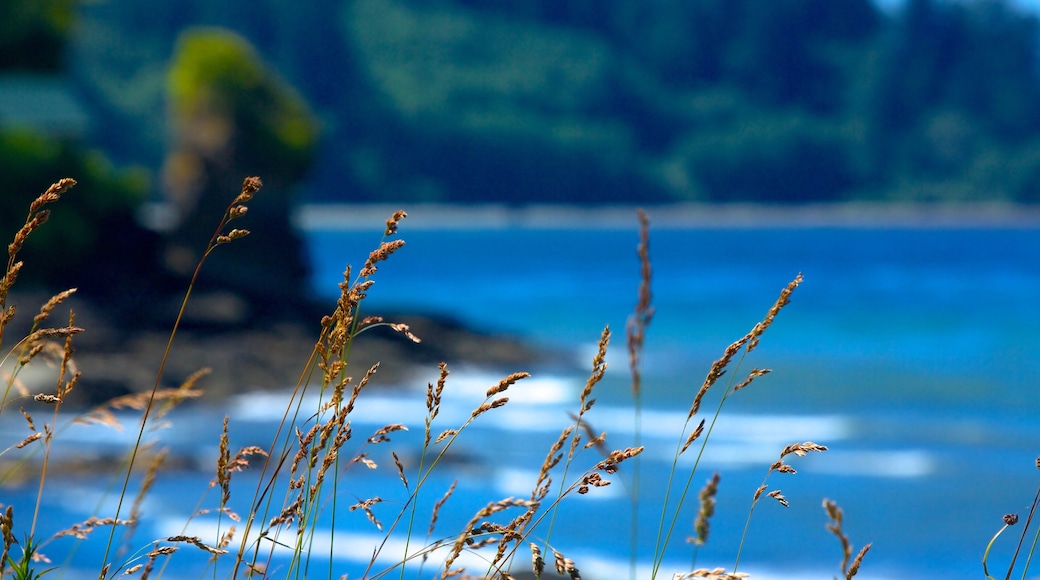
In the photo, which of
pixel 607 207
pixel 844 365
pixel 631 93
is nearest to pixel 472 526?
pixel 844 365

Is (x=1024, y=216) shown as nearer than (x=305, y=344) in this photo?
No

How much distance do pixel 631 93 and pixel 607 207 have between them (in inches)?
758

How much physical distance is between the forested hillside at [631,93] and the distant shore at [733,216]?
75.7 inches

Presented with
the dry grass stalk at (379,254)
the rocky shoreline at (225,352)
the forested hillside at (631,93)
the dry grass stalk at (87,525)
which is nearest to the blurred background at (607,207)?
the rocky shoreline at (225,352)

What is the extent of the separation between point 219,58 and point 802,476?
21.6 metres

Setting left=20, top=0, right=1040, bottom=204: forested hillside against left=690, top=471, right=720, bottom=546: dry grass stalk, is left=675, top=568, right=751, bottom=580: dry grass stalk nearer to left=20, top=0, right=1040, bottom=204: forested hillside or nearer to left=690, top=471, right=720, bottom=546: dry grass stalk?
left=690, top=471, right=720, bottom=546: dry grass stalk

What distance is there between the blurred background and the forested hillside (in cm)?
49

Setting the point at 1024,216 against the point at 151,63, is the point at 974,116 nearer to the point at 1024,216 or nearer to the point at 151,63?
the point at 1024,216

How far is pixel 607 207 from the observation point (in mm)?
169125

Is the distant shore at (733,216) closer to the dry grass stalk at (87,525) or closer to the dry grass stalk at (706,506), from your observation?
the dry grass stalk at (87,525)

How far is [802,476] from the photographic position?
1354 cm

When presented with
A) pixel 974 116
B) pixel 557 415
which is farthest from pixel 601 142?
pixel 557 415

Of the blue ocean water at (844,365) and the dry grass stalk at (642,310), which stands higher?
the blue ocean water at (844,365)

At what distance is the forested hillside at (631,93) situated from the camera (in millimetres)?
162000
